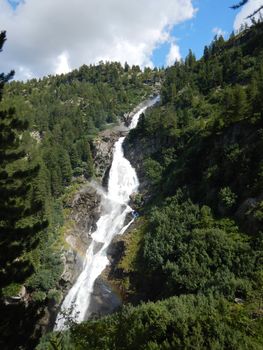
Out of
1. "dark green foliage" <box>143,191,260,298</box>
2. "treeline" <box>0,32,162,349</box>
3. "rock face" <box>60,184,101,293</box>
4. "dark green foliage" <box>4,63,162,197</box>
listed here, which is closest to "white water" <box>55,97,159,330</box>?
"rock face" <box>60,184,101,293</box>

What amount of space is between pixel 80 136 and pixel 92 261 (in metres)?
48.9

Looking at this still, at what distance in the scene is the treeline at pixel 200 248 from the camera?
16750mm

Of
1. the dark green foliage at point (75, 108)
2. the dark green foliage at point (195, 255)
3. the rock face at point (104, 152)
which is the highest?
the dark green foliage at point (75, 108)

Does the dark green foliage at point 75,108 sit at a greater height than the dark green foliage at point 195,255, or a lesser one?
greater

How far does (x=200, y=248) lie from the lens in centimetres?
3362

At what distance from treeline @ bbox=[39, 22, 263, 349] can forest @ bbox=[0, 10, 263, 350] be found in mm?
103

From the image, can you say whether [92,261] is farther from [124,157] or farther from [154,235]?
[124,157]

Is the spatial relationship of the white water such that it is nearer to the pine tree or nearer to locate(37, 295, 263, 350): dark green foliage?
locate(37, 295, 263, 350): dark green foliage

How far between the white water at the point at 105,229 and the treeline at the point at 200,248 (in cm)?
365

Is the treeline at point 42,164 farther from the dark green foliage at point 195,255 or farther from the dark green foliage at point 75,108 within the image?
the dark green foliage at point 195,255

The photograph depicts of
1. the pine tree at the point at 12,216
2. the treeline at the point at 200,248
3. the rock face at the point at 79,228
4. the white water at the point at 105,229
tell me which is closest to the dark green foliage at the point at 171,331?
the treeline at the point at 200,248

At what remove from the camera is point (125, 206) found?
60.8 meters

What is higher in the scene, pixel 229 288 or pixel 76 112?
pixel 76 112

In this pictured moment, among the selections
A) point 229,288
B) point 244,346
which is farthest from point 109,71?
point 244,346
